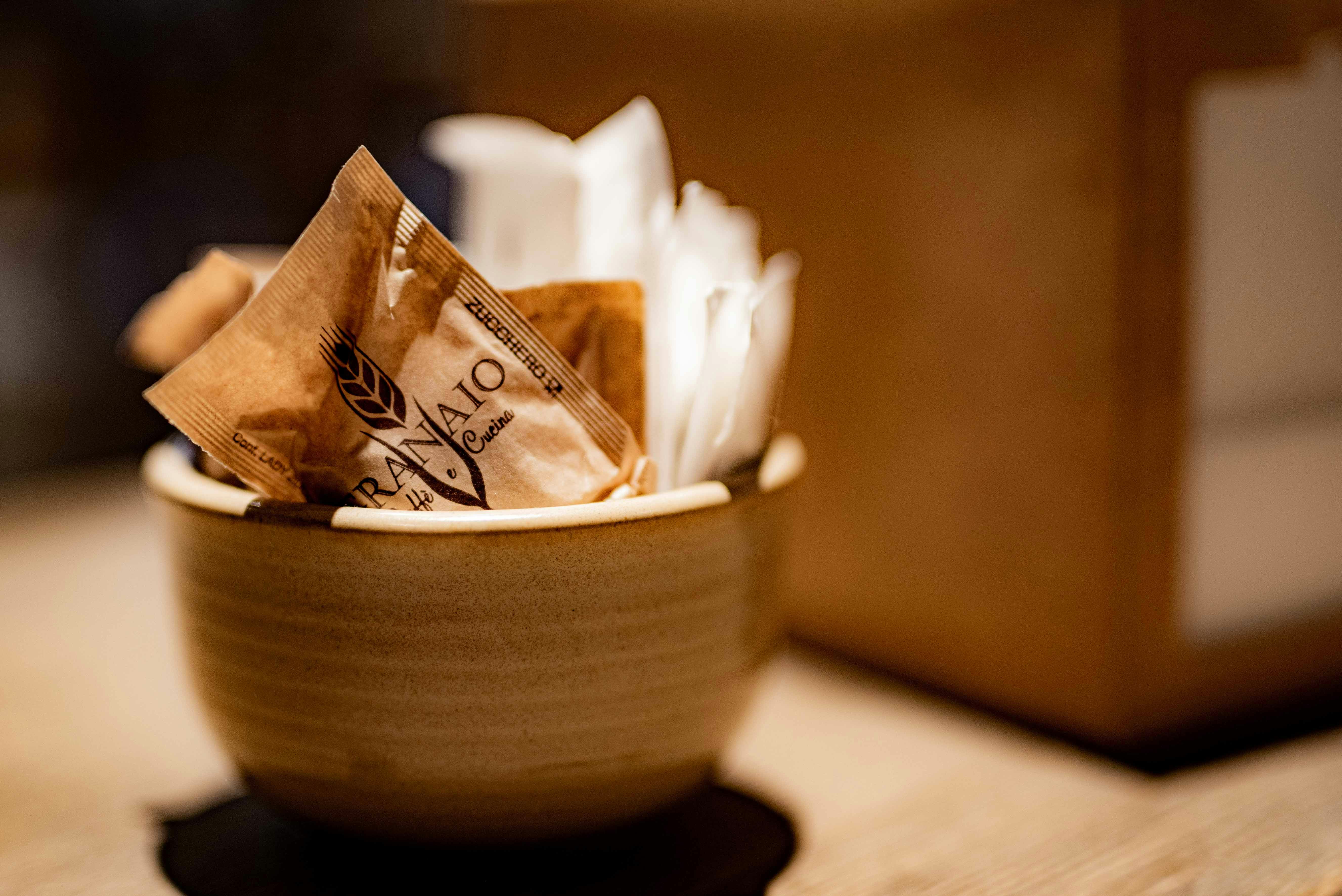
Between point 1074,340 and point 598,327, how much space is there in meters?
0.20

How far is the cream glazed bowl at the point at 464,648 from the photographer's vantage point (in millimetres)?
304

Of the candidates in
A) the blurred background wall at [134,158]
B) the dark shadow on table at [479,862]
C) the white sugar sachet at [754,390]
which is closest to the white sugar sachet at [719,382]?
the white sugar sachet at [754,390]

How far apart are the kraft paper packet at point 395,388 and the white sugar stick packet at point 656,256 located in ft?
0.15

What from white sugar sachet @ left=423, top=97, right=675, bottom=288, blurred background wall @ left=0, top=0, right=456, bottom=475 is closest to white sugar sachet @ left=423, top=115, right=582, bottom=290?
white sugar sachet @ left=423, top=97, right=675, bottom=288

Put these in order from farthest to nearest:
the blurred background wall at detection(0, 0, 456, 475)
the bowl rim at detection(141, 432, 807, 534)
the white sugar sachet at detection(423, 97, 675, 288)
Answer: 1. the blurred background wall at detection(0, 0, 456, 475)
2. the white sugar sachet at detection(423, 97, 675, 288)
3. the bowl rim at detection(141, 432, 807, 534)

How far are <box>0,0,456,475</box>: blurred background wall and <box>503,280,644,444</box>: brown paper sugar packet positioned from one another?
775 mm

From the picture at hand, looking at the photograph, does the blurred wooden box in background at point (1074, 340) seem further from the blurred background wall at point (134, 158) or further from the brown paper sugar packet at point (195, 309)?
the blurred background wall at point (134, 158)

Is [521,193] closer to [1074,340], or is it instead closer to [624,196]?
[624,196]

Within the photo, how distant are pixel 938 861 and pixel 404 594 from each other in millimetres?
203

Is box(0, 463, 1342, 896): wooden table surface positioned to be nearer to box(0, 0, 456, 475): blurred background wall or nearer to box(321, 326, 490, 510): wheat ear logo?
box(321, 326, 490, 510): wheat ear logo

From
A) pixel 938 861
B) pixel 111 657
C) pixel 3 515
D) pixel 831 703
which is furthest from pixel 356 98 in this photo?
pixel 938 861

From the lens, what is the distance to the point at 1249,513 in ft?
1.49

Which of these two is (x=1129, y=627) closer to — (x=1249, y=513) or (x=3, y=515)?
(x=1249, y=513)

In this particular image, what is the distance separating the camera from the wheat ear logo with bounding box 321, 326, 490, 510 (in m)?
0.32
